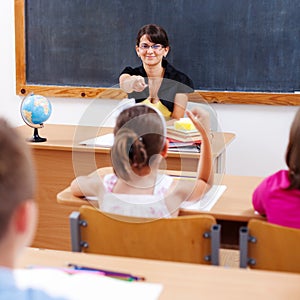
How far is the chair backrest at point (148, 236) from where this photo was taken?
1626 millimetres

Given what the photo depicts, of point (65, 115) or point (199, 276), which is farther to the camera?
point (65, 115)

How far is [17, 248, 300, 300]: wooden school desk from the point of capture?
128 cm

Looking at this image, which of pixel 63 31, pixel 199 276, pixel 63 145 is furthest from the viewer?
pixel 63 31

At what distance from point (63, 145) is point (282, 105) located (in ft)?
5.55

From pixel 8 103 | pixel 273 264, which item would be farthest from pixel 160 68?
pixel 273 264

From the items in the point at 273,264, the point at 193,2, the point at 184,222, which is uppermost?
the point at 193,2

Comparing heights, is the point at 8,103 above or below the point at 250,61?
below

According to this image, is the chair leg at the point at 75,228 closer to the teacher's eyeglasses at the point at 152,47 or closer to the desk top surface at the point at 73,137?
the desk top surface at the point at 73,137

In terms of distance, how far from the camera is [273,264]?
164 cm

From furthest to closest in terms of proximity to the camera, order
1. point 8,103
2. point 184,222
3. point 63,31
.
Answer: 1. point 8,103
2. point 63,31
3. point 184,222

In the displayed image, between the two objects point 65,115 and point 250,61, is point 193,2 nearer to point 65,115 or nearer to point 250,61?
point 250,61

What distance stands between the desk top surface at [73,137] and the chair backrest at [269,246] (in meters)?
1.22

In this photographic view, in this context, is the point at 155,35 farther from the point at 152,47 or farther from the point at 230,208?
the point at 230,208

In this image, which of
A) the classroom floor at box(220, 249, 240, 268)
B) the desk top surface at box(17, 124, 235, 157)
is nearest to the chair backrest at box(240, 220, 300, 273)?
the classroom floor at box(220, 249, 240, 268)
